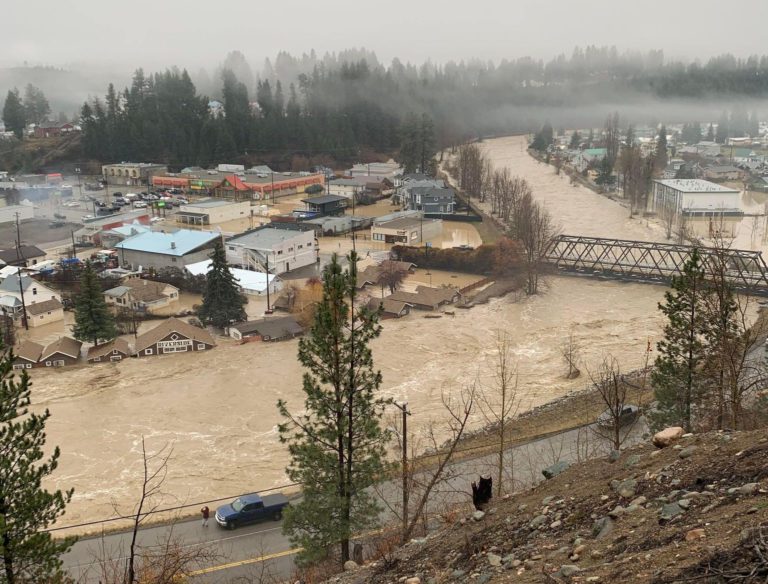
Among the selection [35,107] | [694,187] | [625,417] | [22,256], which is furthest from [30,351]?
[35,107]

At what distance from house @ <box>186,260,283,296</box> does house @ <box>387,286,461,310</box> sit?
2.55 metres

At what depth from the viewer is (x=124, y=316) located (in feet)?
39.8

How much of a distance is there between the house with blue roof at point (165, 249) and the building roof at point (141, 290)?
1.72m

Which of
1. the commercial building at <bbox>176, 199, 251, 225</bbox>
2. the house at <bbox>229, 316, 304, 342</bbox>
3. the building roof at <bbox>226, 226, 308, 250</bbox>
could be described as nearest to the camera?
the house at <bbox>229, 316, 304, 342</bbox>

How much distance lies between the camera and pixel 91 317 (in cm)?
1062

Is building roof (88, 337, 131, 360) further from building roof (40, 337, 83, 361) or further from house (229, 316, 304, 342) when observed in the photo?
house (229, 316, 304, 342)

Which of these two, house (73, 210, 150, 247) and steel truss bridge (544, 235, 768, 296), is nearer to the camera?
steel truss bridge (544, 235, 768, 296)

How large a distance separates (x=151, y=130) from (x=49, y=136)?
256 inches

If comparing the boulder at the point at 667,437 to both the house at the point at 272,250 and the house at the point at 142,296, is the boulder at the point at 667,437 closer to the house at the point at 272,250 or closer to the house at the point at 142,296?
the house at the point at 142,296

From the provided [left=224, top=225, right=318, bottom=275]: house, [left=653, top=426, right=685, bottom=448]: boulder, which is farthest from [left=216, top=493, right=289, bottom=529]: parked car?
[left=224, top=225, right=318, bottom=275]: house

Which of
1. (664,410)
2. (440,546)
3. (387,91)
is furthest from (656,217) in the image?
(387,91)

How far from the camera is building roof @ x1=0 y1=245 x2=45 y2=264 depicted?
1573 centimetres

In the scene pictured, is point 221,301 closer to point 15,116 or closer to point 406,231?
point 406,231

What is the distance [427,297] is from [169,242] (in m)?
6.53
